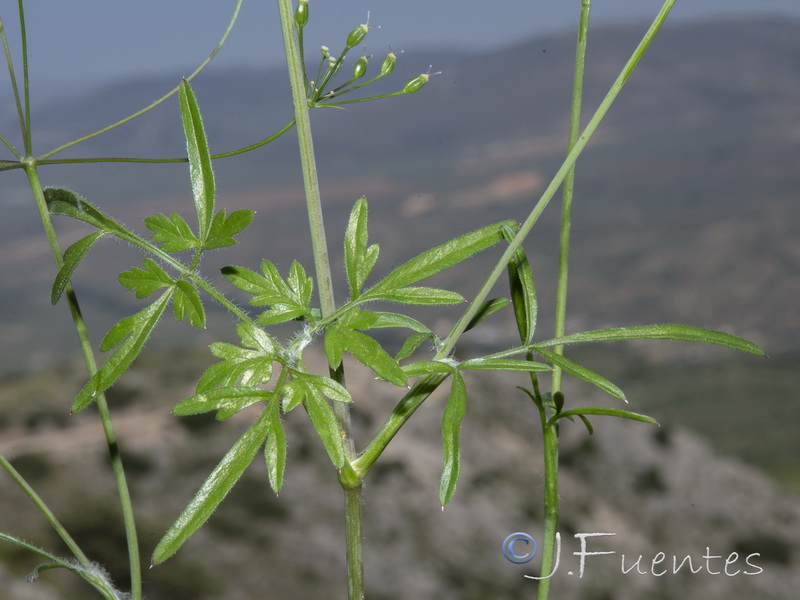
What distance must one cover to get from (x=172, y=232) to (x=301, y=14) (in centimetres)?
17

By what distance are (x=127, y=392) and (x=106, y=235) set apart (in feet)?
4.26

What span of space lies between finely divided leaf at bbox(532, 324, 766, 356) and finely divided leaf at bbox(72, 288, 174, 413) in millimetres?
275

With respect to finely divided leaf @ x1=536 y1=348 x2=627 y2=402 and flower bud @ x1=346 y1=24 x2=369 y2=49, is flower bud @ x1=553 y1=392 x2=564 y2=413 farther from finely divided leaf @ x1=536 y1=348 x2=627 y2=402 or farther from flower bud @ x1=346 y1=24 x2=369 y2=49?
flower bud @ x1=346 y1=24 x2=369 y2=49

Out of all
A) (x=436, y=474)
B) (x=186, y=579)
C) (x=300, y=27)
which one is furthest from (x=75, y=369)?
(x=300, y=27)

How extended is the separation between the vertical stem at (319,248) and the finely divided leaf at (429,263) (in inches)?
1.8

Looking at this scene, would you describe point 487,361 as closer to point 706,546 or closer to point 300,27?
point 300,27

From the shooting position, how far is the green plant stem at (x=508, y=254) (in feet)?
1.64

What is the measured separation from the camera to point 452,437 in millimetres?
510

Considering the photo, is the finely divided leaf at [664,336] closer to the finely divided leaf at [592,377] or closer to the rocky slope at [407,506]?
the finely divided leaf at [592,377]

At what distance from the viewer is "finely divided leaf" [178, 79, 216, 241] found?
1.74 feet

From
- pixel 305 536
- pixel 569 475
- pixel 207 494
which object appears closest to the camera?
pixel 207 494

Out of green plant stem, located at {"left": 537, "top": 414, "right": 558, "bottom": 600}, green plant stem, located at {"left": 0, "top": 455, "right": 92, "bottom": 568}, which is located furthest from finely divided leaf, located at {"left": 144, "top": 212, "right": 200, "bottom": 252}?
green plant stem, located at {"left": 537, "top": 414, "right": 558, "bottom": 600}

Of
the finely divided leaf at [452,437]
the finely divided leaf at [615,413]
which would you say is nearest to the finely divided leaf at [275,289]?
the finely divided leaf at [452,437]

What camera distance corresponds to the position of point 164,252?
546mm
